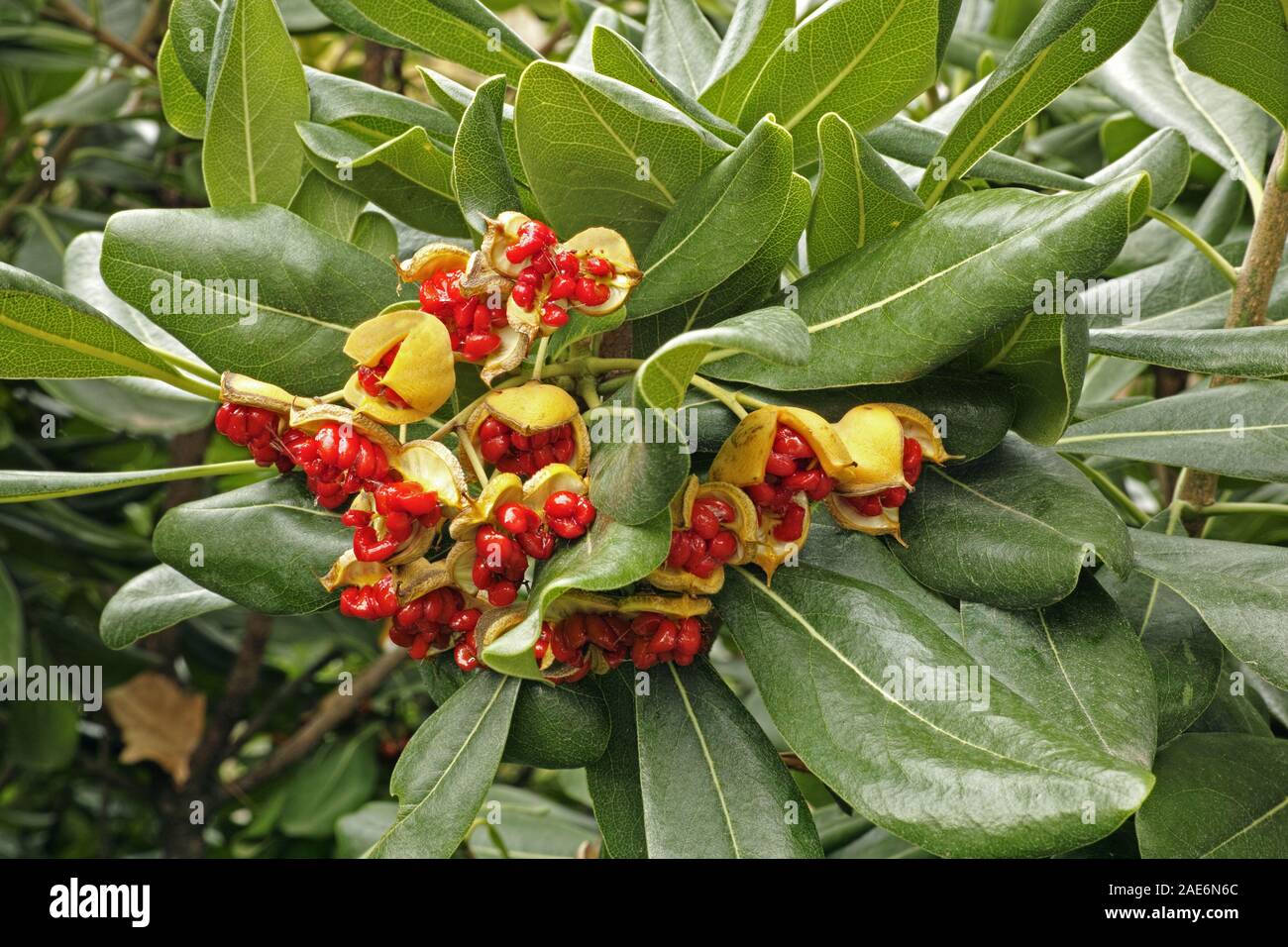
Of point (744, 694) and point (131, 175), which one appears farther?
point (131, 175)

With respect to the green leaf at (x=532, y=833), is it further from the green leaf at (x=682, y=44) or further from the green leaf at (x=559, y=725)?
Result: the green leaf at (x=682, y=44)

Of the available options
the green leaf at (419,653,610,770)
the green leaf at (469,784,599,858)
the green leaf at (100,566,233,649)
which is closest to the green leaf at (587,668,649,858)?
the green leaf at (419,653,610,770)

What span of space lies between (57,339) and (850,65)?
62 cm

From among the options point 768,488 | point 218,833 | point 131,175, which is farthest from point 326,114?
point 218,833

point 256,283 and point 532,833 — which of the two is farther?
point 532,833

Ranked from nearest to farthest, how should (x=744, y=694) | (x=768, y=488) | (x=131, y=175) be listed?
(x=768, y=488), (x=744, y=694), (x=131, y=175)

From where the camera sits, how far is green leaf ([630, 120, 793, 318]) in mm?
811

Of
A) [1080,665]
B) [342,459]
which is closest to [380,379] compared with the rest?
[342,459]

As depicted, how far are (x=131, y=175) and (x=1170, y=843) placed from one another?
2197 mm

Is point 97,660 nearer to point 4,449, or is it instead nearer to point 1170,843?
point 4,449

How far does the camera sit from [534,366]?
0.89 metres

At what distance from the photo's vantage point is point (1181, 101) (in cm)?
138

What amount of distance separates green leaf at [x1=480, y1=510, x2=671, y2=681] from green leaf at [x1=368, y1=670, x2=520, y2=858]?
0.14m

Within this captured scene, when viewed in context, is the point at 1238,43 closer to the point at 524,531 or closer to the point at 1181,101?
the point at 1181,101
